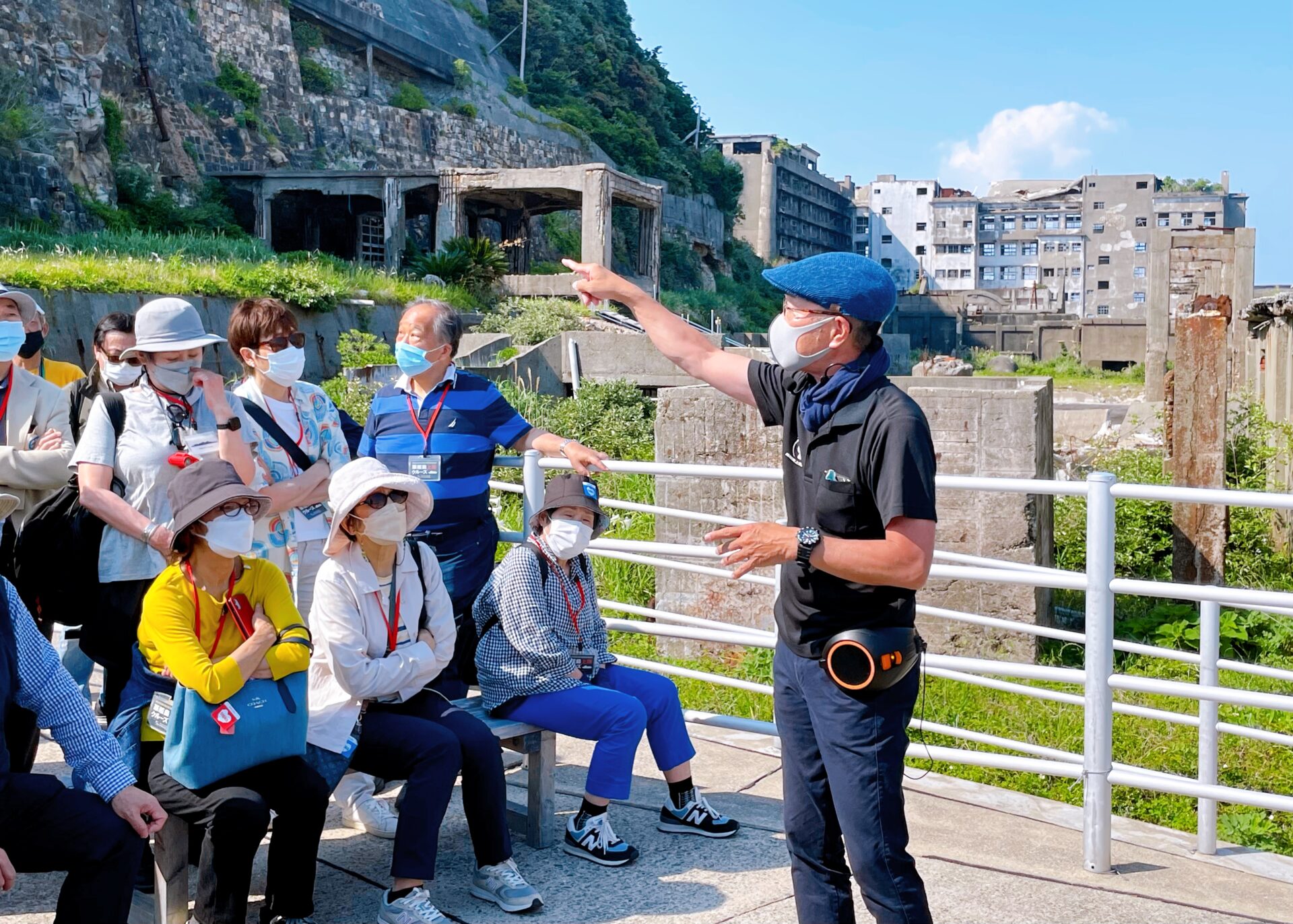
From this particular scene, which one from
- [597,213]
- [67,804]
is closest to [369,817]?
[67,804]

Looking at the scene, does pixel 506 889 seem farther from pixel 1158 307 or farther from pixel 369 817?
pixel 1158 307

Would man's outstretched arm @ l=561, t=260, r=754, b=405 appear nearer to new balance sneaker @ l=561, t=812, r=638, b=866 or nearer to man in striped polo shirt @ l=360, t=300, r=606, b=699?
man in striped polo shirt @ l=360, t=300, r=606, b=699

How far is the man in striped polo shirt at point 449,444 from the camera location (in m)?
4.61

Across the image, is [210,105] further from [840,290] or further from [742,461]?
[840,290]

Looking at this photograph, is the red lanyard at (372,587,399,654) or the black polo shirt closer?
the black polo shirt

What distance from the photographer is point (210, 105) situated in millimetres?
31766

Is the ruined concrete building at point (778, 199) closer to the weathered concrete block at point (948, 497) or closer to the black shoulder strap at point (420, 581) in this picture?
the weathered concrete block at point (948, 497)

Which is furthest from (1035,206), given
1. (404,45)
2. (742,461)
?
(742,461)

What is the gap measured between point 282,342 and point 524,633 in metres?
1.52

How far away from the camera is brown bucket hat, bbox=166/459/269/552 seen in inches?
129

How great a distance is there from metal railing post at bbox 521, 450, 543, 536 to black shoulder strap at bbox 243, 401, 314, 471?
0.87m

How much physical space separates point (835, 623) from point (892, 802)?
16.7 inches

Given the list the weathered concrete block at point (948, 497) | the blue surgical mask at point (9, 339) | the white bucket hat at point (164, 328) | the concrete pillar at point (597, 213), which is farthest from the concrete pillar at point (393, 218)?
the white bucket hat at point (164, 328)

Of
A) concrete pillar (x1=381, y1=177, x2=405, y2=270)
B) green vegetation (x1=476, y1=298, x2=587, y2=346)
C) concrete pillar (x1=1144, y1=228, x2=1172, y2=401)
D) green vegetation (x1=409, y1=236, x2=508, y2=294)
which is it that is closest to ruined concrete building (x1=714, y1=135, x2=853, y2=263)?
concrete pillar (x1=1144, y1=228, x2=1172, y2=401)
